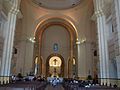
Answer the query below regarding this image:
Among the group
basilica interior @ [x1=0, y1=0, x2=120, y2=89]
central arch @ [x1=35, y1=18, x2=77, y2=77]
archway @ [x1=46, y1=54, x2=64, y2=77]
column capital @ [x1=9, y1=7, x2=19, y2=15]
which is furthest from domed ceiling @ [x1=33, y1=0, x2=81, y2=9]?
column capital @ [x1=9, y1=7, x2=19, y2=15]

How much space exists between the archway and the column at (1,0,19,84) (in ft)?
59.4

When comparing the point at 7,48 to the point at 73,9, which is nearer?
the point at 7,48

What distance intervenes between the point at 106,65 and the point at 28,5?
17.4 m

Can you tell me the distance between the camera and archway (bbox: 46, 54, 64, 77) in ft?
102

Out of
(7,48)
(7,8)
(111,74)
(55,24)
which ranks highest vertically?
(55,24)

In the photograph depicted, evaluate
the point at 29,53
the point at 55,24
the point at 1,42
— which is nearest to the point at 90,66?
the point at 29,53

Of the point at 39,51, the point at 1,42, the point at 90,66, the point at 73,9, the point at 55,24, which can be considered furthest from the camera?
the point at 55,24

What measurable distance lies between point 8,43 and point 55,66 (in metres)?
20.6

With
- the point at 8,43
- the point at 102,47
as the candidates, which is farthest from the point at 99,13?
the point at 8,43

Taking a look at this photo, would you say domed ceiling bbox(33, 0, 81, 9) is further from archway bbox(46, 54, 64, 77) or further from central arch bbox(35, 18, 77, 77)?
archway bbox(46, 54, 64, 77)

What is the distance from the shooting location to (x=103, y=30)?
13.1 metres

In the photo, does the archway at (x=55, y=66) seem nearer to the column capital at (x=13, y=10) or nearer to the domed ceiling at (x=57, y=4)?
the domed ceiling at (x=57, y=4)

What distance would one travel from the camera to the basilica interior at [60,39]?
1232cm

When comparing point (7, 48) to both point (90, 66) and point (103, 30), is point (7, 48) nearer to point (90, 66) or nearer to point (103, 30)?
point (103, 30)
